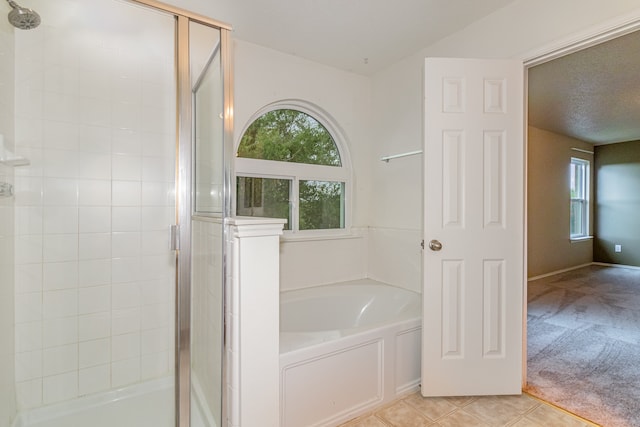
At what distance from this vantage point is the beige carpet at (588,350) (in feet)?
6.06

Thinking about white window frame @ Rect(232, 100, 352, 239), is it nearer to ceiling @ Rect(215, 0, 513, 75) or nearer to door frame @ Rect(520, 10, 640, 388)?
ceiling @ Rect(215, 0, 513, 75)

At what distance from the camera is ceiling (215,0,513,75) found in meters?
2.01

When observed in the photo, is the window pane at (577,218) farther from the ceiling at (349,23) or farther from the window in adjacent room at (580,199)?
the ceiling at (349,23)

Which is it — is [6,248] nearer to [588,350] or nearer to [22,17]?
[22,17]

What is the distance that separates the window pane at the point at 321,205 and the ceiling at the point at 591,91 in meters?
1.93

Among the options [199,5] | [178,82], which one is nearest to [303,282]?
[178,82]

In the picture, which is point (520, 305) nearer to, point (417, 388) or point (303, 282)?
point (417, 388)

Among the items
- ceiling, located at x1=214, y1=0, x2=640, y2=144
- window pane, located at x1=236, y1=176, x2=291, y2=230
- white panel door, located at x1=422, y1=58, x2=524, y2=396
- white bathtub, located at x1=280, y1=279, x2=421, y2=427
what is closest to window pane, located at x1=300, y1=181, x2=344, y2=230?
window pane, located at x1=236, y1=176, x2=291, y2=230

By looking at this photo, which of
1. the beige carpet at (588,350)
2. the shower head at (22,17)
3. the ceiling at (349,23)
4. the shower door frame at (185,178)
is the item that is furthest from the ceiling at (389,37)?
the beige carpet at (588,350)

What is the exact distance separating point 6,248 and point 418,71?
2.87 m

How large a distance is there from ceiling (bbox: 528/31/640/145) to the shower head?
10.5ft

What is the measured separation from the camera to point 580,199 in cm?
603

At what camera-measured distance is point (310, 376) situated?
1.59 m

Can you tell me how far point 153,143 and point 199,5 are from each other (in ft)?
3.02
